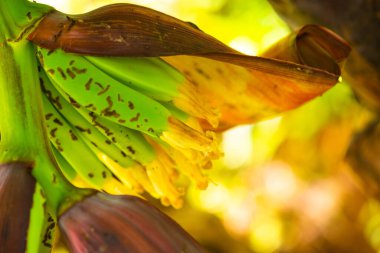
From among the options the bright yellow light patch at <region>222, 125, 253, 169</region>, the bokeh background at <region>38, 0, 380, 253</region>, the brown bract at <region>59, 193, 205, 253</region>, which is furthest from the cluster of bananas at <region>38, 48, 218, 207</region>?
the bright yellow light patch at <region>222, 125, 253, 169</region>

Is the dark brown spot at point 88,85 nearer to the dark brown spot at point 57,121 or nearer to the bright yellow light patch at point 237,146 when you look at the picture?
the dark brown spot at point 57,121

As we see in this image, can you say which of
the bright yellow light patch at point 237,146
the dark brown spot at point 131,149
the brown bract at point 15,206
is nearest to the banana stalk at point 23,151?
the brown bract at point 15,206

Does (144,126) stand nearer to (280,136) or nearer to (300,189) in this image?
(280,136)

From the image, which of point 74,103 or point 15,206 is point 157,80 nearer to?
point 74,103

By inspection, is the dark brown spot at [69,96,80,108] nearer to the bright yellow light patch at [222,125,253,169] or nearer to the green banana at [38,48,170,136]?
the green banana at [38,48,170,136]

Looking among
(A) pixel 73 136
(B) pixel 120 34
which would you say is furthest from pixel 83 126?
(B) pixel 120 34

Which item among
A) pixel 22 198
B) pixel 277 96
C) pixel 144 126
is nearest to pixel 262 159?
pixel 277 96
